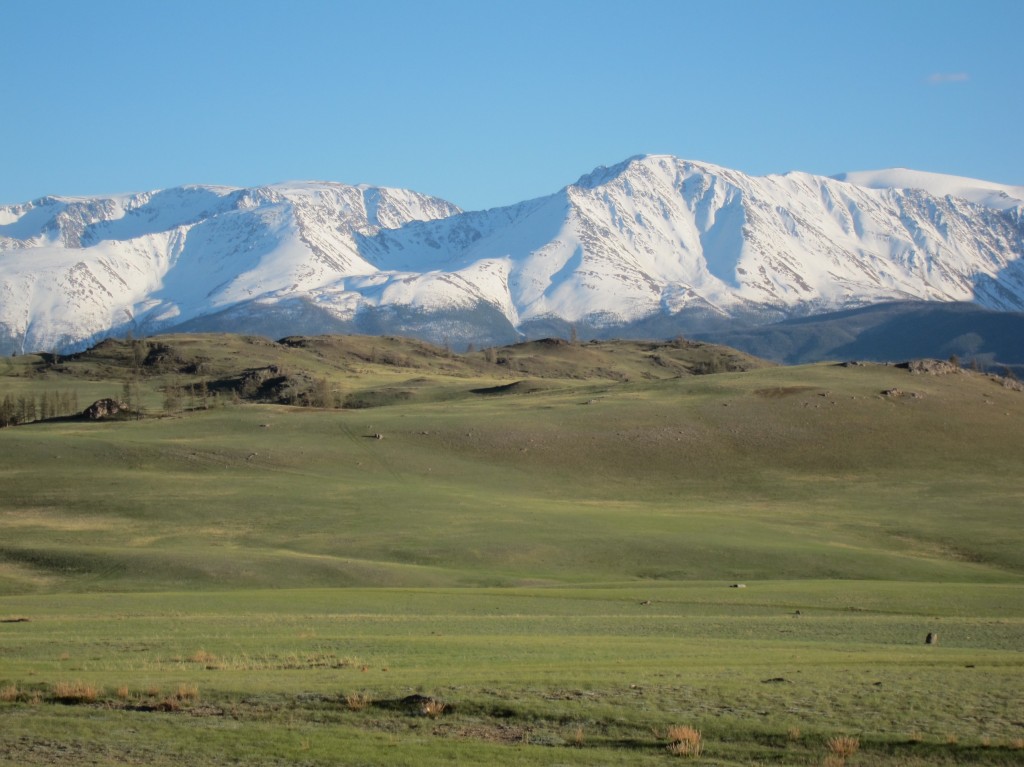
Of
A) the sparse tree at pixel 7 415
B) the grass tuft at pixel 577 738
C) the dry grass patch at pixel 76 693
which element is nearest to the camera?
the grass tuft at pixel 577 738

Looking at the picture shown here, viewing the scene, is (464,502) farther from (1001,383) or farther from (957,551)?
(1001,383)

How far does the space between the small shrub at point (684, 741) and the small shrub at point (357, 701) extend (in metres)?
6.09

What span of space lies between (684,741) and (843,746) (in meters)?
2.70

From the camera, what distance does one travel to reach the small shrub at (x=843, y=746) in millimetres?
21172

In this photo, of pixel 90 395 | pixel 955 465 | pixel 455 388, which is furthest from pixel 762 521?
pixel 90 395

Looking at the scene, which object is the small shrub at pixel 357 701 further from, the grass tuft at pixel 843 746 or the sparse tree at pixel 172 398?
the sparse tree at pixel 172 398

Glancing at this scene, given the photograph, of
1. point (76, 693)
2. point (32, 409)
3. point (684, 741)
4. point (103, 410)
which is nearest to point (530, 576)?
point (76, 693)

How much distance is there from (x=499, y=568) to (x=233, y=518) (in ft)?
70.9

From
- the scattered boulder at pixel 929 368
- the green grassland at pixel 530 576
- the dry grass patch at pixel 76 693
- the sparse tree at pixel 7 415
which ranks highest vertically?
the scattered boulder at pixel 929 368

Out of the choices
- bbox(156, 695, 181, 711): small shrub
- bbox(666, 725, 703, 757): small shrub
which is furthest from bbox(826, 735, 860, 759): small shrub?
bbox(156, 695, 181, 711): small shrub

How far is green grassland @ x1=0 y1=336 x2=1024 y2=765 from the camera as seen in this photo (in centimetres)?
2319

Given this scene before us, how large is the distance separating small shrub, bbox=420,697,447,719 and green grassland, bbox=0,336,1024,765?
92mm

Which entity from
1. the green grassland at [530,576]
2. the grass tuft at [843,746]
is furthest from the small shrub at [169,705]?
the grass tuft at [843,746]

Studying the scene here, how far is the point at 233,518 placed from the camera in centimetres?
8225
